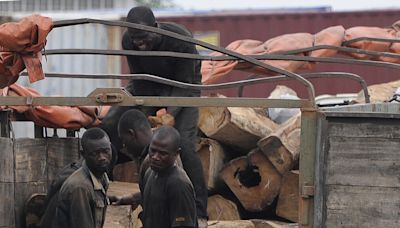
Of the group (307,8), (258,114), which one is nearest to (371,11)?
(307,8)

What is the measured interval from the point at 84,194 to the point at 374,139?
5.27ft

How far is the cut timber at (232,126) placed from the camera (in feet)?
25.1

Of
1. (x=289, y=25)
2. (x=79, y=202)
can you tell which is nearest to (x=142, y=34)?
(x=79, y=202)

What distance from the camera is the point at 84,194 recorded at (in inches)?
224

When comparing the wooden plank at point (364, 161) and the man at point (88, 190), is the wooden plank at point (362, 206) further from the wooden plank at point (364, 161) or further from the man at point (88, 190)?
the man at point (88, 190)

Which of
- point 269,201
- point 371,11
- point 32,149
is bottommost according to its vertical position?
point 269,201

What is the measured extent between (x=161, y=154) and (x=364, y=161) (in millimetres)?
1199

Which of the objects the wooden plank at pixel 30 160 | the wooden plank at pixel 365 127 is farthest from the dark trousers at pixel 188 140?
the wooden plank at pixel 365 127

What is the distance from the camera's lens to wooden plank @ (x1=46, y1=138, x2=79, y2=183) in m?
6.64

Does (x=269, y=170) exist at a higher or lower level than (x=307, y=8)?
lower

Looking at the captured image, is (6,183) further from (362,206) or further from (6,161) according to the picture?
(362,206)

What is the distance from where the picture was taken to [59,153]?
22.1 ft

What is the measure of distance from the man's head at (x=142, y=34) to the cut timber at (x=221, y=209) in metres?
1.50

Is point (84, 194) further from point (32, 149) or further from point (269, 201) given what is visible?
point (269, 201)
